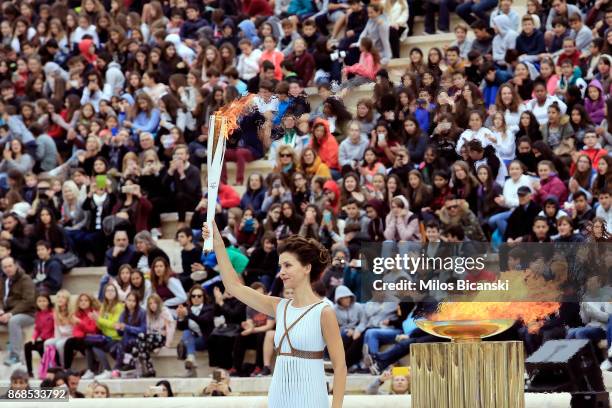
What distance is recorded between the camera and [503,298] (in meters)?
11.0

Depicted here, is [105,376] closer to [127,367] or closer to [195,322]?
[127,367]

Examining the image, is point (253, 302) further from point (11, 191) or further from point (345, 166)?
point (11, 191)

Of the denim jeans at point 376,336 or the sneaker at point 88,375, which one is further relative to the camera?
the sneaker at point 88,375

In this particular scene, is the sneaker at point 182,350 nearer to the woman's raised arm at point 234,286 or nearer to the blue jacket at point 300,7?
the blue jacket at point 300,7

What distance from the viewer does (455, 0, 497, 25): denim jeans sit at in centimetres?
1766

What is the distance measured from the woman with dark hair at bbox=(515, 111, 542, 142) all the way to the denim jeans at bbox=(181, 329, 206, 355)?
3601 millimetres

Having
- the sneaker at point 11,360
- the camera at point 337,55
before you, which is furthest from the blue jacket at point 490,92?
the sneaker at point 11,360

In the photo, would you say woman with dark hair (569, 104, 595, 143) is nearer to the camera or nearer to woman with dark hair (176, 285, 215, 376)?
the camera

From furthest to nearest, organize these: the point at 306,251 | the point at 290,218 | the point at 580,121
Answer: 1. the point at 290,218
2. the point at 580,121
3. the point at 306,251

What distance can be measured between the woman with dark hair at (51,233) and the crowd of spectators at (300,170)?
2cm

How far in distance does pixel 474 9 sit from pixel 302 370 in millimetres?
11476

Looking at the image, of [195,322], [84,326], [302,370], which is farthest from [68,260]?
[302,370]

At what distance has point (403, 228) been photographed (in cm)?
1411

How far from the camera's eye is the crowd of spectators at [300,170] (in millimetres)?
13508
